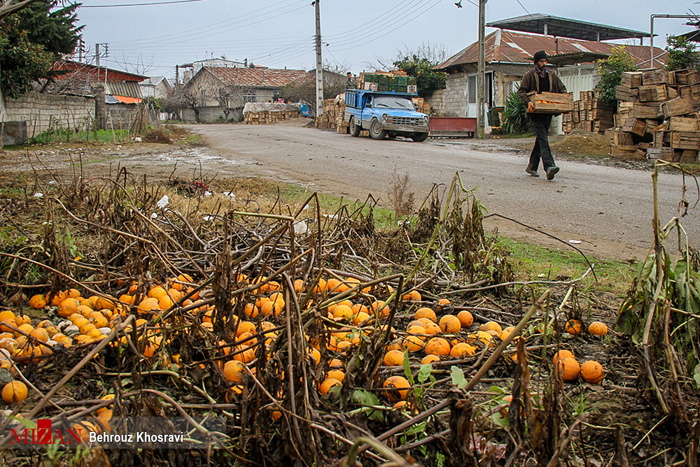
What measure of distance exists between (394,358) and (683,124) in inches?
511

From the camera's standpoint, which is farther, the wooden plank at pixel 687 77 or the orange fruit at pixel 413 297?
the wooden plank at pixel 687 77

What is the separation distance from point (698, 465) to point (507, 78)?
1152 inches

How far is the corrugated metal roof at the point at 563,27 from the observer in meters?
39.1

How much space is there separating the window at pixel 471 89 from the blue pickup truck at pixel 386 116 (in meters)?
9.01

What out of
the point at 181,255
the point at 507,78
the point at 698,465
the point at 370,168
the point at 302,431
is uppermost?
the point at 507,78

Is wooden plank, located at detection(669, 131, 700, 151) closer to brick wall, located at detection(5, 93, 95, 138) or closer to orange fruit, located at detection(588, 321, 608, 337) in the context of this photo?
orange fruit, located at detection(588, 321, 608, 337)

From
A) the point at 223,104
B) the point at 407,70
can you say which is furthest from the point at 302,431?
the point at 223,104

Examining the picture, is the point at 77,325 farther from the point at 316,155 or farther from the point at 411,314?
the point at 316,155

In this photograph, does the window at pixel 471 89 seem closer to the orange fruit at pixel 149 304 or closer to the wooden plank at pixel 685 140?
the wooden plank at pixel 685 140

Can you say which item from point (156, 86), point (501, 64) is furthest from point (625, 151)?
point (156, 86)

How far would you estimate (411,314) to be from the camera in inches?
110

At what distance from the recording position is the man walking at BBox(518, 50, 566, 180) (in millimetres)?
9273

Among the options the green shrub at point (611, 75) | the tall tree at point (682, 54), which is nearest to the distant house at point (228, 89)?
the green shrub at point (611, 75)

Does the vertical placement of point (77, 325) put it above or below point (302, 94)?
below
